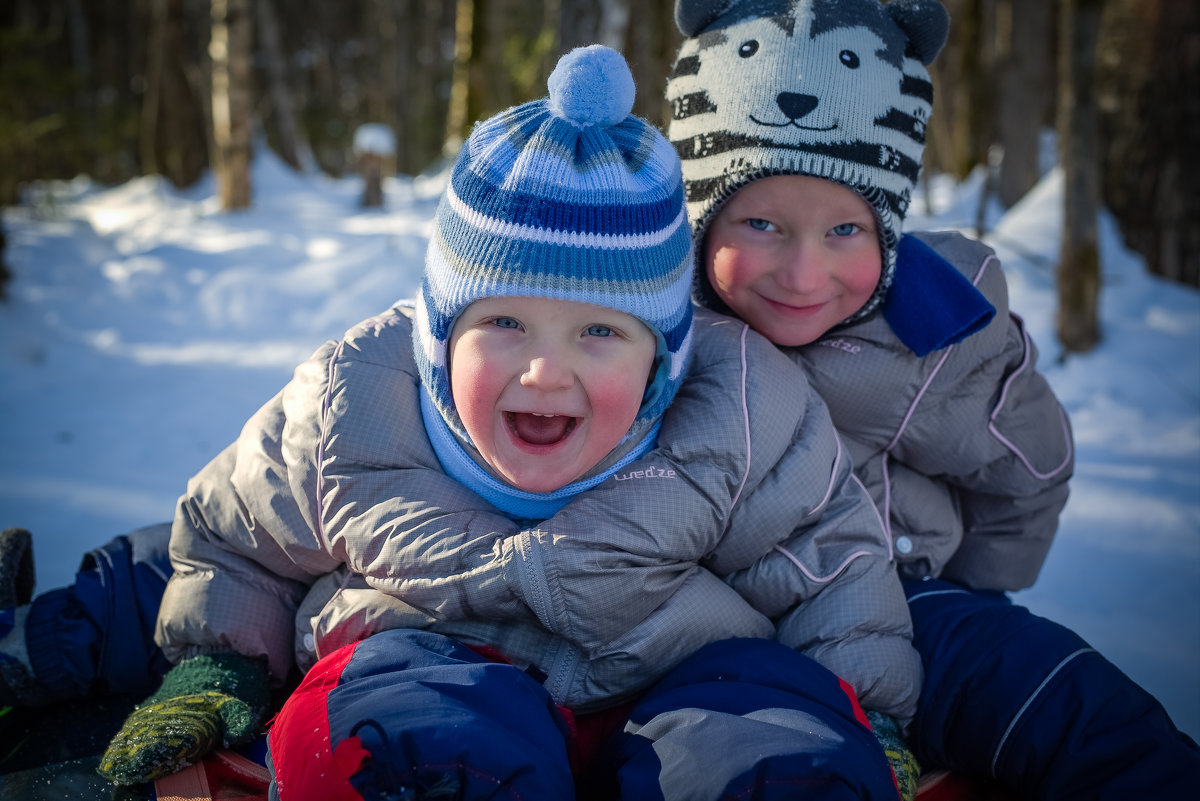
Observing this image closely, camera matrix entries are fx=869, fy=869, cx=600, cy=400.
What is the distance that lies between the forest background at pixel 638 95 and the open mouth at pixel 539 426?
3.83 ft

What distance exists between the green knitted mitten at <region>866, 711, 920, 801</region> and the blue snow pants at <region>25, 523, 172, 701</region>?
1.39 m

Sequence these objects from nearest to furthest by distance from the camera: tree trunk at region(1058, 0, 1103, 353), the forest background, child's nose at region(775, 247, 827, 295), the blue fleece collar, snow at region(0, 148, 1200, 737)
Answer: child's nose at region(775, 247, 827, 295) → the blue fleece collar → snow at region(0, 148, 1200, 737) → tree trunk at region(1058, 0, 1103, 353) → the forest background

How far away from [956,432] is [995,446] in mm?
106

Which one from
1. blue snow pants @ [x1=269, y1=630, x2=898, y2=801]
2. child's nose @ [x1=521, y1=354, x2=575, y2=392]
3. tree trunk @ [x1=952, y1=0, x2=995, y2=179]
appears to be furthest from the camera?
tree trunk @ [x1=952, y1=0, x2=995, y2=179]

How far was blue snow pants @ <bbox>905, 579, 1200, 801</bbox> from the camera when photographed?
130 centimetres

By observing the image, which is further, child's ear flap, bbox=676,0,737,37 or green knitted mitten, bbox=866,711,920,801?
child's ear flap, bbox=676,0,737,37

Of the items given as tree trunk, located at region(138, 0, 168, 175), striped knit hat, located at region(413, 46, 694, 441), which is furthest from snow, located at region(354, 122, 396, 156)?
striped knit hat, located at region(413, 46, 694, 441)

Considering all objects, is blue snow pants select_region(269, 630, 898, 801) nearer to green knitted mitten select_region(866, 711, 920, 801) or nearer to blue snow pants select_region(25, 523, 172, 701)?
green knitted mitten select_region(866, 711, 920, 801)

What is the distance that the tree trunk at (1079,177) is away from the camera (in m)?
3.78

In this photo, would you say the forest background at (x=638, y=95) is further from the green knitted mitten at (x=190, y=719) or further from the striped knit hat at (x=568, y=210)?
the green knitted mitten at (x=190, y=719)

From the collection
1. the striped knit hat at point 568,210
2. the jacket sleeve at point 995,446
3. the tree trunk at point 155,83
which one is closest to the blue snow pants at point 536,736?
the striped knit hat at point 568,210

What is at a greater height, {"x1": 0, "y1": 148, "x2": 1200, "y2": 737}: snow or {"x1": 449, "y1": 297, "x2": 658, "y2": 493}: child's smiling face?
{"x1": 449, "y1": 297, "x2": 658, "y2": 493}: child's smiling face

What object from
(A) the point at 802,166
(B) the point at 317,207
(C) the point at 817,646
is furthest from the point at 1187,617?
(B) the point at 317,207

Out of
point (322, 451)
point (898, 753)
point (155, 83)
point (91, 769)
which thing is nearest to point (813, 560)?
point (898, 753)
